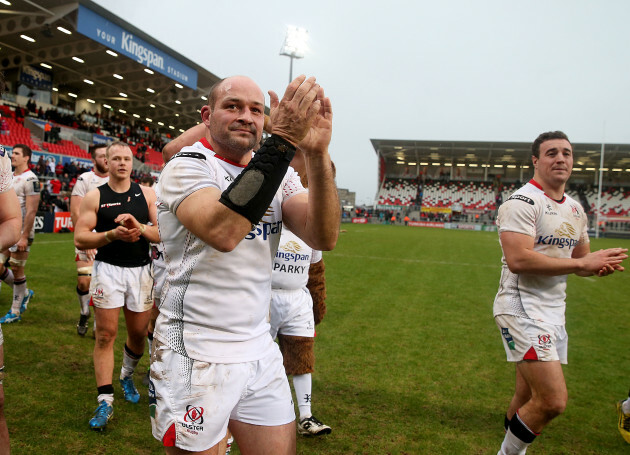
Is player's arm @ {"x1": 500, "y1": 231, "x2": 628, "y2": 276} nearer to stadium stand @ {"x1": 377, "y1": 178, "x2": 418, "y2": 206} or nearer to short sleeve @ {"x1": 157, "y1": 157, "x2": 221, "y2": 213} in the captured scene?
short sleeve @ {"x1": 157, "y1": 157, "x2": 221, "y2": 213}

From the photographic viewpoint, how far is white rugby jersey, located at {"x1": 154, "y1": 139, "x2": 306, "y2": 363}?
198 centimetres

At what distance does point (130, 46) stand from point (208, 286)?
23.3 meters

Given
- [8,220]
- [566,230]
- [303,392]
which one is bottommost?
[303,392]

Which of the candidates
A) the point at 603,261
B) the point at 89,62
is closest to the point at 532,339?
the point at 603,261

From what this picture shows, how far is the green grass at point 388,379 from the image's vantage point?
381 cm

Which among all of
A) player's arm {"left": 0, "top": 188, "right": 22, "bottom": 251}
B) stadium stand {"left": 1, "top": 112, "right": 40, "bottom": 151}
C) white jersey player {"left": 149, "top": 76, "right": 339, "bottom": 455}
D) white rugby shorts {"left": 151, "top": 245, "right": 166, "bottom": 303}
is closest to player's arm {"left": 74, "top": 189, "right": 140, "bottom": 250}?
player's arm {"left": 0, "top": 188, "right": 22, "bottom": 251}

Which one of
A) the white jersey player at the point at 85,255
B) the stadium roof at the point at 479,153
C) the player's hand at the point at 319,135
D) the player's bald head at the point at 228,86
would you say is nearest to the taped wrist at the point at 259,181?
the player's hand at the point at 319,135

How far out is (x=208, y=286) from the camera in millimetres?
1998

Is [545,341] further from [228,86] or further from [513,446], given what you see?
[228,86]

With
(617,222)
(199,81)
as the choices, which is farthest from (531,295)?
(617,222)

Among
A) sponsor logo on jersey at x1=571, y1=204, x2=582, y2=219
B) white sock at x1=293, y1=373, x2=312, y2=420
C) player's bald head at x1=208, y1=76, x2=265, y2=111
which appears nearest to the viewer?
player's bald head at x1=208, y1=76, x2=265, y2=111

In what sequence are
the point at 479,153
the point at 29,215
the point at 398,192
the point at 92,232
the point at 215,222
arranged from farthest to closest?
the point at 398,192 → the point at 479,153 → the point at 29,215 → the point at 92,232 → the point at 215,222

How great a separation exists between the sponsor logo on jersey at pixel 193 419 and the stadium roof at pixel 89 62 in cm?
2206

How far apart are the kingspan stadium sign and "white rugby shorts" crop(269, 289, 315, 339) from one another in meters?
20.3
